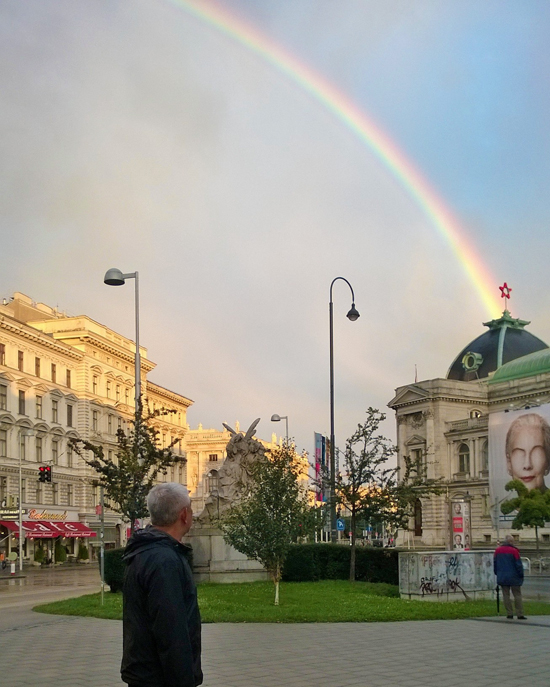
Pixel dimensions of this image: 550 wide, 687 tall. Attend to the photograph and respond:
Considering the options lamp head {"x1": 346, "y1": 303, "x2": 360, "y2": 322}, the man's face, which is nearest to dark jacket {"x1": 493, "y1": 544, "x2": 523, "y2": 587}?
lamp head {"x1": 346, "y1": 303, "x2": 360, "y2": 322}

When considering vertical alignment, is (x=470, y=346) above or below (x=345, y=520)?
above

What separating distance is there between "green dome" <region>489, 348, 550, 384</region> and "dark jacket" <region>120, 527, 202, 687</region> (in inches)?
3653

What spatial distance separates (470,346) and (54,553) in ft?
217

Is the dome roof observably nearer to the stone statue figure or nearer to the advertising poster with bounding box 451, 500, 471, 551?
the advertising poster with bounding box 451, 500, 471, 551

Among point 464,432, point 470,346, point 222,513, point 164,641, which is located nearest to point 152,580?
point 164,641

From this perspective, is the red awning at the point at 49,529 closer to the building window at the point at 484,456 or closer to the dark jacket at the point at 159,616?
the building window at the point at 484,456

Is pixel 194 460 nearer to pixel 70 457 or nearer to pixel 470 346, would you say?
pixel 470 346

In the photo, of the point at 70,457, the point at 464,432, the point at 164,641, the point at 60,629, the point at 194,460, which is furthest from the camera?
the point at 194,460

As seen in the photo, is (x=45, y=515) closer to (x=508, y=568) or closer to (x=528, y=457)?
(x=528, y=457)

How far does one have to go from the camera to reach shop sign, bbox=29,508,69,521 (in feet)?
208

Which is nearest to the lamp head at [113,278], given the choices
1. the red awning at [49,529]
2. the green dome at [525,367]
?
the red awning at [49,529]

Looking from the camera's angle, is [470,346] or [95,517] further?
[470,346]

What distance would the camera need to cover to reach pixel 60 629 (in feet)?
59.3

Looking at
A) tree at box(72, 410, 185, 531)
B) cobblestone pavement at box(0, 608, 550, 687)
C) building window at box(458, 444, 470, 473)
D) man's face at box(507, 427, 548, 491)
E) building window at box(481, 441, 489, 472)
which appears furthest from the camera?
building window at box(458, 444, 470, 473)
